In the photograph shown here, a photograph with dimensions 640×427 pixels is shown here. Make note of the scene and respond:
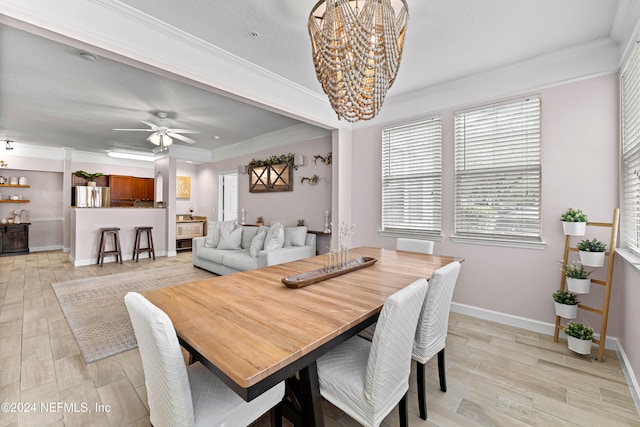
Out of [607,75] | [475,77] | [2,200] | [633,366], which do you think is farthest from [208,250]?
[2,200]

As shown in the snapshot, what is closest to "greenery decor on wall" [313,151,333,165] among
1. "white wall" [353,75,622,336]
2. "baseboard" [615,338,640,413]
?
"white wall" [353,75,622,336]

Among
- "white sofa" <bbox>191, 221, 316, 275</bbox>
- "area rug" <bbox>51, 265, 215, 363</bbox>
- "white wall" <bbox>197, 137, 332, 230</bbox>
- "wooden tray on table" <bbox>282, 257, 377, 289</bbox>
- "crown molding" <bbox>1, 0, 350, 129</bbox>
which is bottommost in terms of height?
"area rug" <bbox>51, 265, 215, 363</bbox>

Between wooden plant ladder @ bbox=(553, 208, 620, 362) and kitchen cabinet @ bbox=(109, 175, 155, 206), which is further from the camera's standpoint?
kitchen cabinet @ bbox=(109, 175, 155, 206)

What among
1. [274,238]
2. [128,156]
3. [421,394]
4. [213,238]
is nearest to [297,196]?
[274,238]

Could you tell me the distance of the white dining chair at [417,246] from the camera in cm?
297

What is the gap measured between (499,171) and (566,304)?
4.62ft

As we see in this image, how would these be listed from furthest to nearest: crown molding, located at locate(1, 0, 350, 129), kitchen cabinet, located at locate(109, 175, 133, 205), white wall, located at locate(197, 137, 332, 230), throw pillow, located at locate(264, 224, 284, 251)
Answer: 1. kitchen cabinet, located at locate(109, 175, 133, 205)
2. white wall, located at locate(197, 137, 332, 230)
3. throw pillow, located at locate(264, 224, 284, 251)
4. crown molding, located at locate(1, 0, 350, 129)

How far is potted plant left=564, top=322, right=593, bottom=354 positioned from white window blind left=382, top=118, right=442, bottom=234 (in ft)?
4.97

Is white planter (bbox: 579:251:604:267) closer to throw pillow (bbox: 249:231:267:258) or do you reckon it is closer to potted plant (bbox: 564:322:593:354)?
potted plant (bbox: 564:322:593:354)

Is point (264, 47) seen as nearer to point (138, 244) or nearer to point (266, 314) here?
point (266, 314)

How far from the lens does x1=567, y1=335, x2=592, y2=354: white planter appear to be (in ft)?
7.43

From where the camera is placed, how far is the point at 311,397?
1.24 meters

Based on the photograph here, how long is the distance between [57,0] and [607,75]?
A: 4.34 metres

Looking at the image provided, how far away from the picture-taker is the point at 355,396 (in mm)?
1223
